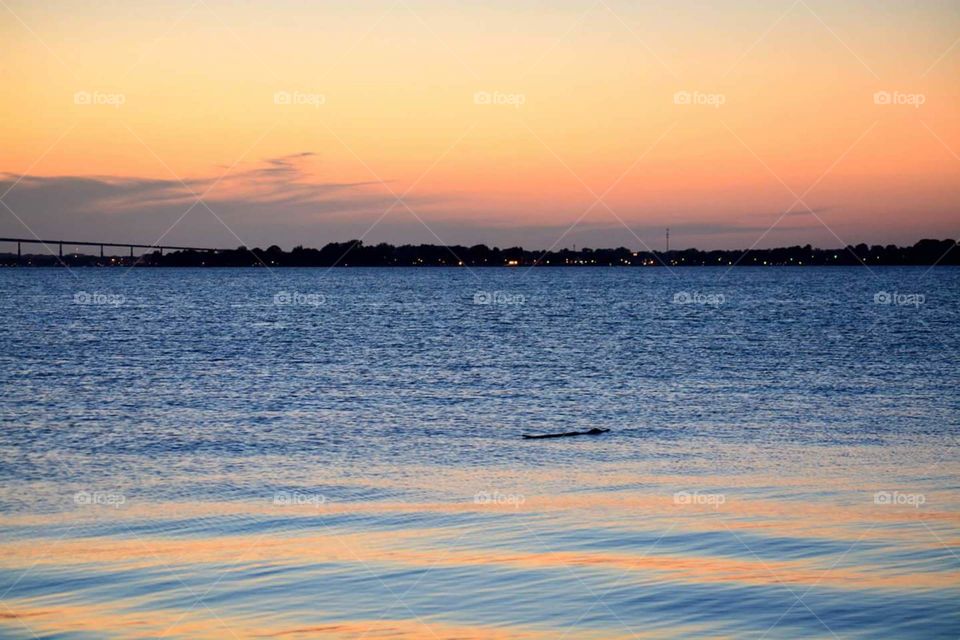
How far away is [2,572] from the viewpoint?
14008 mm

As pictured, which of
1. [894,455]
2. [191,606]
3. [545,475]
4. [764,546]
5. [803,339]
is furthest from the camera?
[803,339]

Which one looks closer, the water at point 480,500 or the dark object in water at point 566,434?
the water at point 480,500

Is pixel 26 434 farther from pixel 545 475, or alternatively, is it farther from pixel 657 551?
pixel 657 551

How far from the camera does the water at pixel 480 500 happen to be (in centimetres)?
1203

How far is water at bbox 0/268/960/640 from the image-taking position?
12.0 m

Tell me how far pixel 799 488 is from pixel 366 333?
52.3 m

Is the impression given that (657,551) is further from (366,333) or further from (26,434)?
(366,333)

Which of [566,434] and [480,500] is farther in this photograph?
[566,434]

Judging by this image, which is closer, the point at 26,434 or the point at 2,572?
the point at 2,572

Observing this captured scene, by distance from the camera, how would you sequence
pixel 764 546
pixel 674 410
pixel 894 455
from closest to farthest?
pixel 764 546
pixel 894 455
pixel 674 410

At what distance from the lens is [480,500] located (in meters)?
18.2

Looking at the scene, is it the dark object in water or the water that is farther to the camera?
the dark object in water

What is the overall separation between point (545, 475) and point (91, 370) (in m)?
31.5

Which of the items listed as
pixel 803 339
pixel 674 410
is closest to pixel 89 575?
pixel 674 410
